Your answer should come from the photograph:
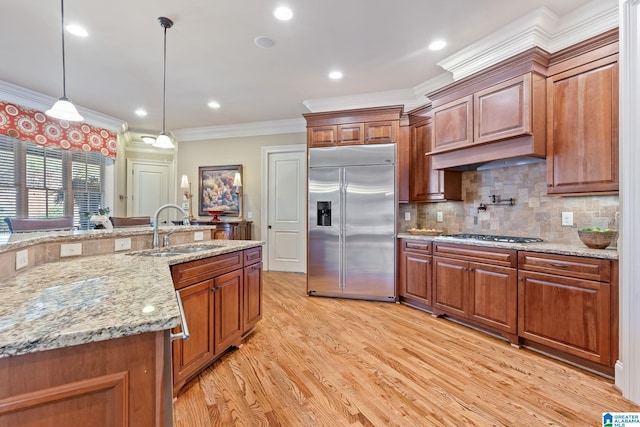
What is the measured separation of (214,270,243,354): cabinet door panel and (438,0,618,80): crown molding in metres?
3.05

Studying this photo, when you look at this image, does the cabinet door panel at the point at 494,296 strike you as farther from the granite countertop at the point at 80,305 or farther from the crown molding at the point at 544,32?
the granite countertop at the point at 80,305

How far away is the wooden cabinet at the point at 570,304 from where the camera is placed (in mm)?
2059

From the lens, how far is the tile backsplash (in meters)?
2.56

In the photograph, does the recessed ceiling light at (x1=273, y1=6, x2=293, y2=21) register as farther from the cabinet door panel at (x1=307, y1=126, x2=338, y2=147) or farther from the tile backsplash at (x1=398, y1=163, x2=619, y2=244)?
the tile backsplash at (x1=398, y1=163, x2=619, y2=244)

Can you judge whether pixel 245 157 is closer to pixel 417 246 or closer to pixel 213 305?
pixel 417 246

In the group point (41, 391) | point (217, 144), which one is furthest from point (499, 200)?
point (217, 144)

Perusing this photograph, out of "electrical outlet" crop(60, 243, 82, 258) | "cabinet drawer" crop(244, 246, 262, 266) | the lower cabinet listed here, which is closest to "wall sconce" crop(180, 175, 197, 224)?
"cabinet drawer" crop(244, 246, 262, 266)

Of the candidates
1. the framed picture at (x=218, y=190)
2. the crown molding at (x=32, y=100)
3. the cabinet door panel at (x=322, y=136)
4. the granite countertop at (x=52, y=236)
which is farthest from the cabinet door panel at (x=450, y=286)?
the crown molding at (x=32, y=100)

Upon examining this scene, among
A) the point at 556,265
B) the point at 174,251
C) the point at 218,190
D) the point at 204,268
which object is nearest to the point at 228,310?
the point at 204,268

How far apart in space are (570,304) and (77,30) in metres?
4.54

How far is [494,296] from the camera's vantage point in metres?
2.70

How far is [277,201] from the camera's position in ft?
18.0

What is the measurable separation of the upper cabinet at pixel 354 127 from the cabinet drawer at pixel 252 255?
182cm

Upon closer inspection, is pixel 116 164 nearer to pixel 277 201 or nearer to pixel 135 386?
A: pixel 277 201
